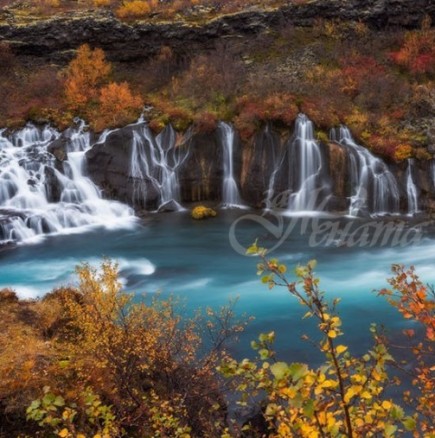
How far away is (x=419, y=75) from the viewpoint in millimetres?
32469

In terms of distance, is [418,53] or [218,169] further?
[418,53]

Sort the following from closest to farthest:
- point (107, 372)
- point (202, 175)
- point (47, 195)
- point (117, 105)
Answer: point (107, 372) < point (47, 195) < point (202, 175) < point (117, 105)

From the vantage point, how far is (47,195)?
2561cm

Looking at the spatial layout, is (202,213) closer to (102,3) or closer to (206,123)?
(206,123)

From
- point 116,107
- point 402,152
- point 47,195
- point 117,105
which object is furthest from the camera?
point 117,105

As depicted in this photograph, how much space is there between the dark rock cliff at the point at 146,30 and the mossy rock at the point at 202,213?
21.6 metres

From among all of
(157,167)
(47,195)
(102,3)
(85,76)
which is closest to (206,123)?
(157,167)

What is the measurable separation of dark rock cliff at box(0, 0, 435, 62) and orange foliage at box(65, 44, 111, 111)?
1.96m

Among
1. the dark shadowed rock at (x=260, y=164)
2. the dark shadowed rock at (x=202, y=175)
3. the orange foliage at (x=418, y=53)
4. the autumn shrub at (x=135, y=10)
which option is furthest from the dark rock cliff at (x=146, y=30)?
the dark shadowed rock at (x=260, y=164)

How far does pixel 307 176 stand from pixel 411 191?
5.53 m

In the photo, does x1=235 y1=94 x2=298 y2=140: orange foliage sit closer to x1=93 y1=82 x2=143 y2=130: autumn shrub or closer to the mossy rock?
the mossy rock

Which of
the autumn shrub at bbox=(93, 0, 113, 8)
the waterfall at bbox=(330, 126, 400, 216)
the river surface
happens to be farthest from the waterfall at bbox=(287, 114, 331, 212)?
the autumn shrub at bbox=(93, 0, 113, 8)

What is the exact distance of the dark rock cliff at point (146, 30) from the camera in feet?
132

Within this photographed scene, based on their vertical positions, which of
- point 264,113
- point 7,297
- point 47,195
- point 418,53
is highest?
point 418,53
